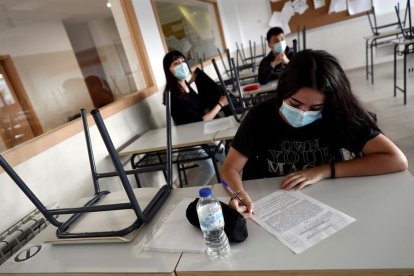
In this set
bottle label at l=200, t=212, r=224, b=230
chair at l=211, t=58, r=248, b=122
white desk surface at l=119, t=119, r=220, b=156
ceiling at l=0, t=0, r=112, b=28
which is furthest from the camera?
chair at l=211, t=58, r=248, b=122

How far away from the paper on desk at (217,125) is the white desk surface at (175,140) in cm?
4

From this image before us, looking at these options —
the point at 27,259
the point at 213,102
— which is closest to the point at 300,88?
the point at 27,259

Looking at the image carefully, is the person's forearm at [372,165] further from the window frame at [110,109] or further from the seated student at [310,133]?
the window frame at [110,109]

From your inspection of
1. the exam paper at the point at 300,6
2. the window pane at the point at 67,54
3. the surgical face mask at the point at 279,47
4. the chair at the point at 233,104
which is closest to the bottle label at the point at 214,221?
the window pane at the point at 67,54

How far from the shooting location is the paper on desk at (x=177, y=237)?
78cm

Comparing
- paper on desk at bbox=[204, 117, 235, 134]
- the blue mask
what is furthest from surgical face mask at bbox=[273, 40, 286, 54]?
paper on desk at bbox=[204, 117, 235, 134]

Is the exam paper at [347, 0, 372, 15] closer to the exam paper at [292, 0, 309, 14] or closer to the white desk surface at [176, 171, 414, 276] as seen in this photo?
the exam paper at [292, 0, 309, 14]

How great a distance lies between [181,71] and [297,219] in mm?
1846

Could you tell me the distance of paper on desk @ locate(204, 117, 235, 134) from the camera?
79.2 inches

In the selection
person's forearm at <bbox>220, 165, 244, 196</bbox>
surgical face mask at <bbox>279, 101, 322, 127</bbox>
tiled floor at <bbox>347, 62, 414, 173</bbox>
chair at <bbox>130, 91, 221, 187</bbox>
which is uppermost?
surgical face mask at <bbox>279, 101, 322, 127</bbox>

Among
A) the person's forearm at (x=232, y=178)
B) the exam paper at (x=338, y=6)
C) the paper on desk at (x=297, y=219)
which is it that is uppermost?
the exam paper at (x=338, y=6)

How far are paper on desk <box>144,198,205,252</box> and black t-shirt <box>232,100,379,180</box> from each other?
397 millimetres

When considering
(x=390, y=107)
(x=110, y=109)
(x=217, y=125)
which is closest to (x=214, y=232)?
(x=217, y=125)

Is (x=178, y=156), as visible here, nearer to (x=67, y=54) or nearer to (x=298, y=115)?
(x=67, y=54)
